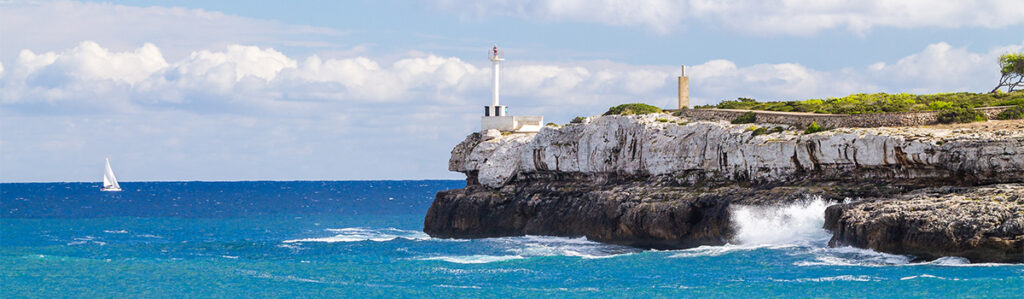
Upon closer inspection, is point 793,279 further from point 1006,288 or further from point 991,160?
point 991,160

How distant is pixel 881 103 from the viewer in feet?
181

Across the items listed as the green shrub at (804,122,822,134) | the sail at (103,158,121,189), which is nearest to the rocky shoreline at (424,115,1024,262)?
the green shrub at (804,122,822,134)

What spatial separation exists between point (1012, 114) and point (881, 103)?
755 centimetres

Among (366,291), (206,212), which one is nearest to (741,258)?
(366,291)

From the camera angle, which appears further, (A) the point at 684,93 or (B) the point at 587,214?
(A) the point at 684,93

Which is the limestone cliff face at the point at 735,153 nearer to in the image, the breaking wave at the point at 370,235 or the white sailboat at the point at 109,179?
the breaking wave at the point at 370,235

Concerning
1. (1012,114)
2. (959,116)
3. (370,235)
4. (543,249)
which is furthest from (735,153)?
(370,235)

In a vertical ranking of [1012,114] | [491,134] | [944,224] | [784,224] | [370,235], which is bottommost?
[370,235]

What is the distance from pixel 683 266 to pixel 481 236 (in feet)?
63.8

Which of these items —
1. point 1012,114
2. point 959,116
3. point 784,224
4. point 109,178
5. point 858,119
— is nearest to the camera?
point 784,224

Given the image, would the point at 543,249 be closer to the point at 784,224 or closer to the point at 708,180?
the point at 708,180

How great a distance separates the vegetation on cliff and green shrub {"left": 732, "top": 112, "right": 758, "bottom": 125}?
8.30 ft

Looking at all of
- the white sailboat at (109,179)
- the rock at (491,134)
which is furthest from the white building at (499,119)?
the white sailboat at (109,179)

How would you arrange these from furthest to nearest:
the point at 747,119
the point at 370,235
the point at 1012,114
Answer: the point at 370,235
the point at 747,119
the point at 1012,114
